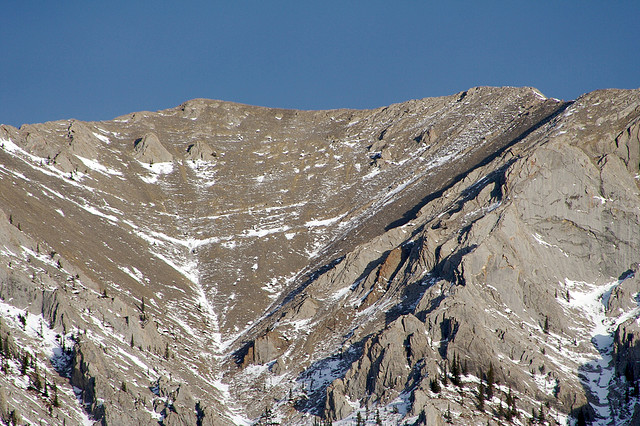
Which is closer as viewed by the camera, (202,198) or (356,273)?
(356,273)

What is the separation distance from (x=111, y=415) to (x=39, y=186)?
68.6 metres

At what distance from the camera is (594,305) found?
427ft

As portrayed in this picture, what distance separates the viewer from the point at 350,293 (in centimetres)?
14150

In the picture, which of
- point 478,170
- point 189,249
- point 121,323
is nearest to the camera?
point 121,323

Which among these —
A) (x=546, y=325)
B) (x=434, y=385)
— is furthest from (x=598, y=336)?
(x=434, y=385)

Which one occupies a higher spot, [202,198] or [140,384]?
[202,198]

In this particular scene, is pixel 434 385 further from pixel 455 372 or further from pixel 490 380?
pixel 490 380

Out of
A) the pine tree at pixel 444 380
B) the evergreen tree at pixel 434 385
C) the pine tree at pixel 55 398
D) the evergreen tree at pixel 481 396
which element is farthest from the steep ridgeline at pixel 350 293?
the pine tree at pixel 444 380

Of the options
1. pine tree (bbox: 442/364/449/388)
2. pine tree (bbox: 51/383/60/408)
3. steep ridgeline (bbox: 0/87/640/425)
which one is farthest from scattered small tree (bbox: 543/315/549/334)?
pine tree (bbox: 51/383/60/408)

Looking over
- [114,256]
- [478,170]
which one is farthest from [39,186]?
[478,170]

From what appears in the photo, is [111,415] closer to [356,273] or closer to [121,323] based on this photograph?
[121,323]

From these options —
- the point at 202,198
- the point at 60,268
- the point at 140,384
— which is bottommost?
the point at 140,384

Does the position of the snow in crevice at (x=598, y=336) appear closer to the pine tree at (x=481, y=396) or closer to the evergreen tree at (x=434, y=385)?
the pine tree at (x=481, y=396)

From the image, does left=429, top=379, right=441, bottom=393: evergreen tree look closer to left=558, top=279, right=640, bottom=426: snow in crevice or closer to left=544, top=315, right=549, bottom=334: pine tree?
left=558, top=279, right=640, bottom=426: snow in crevice
